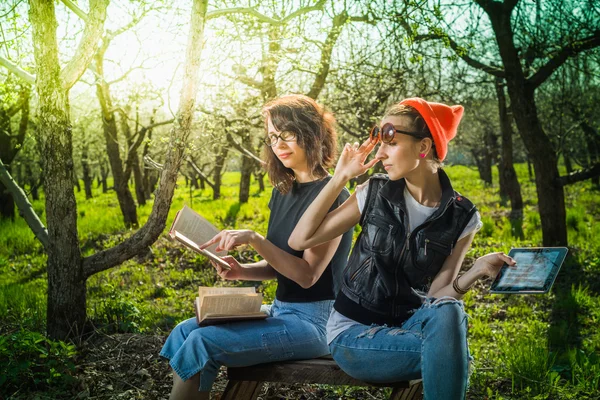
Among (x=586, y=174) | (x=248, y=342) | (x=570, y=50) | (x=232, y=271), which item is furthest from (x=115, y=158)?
(x=248, y=342)

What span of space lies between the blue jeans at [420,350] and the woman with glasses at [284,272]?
31 centimetres

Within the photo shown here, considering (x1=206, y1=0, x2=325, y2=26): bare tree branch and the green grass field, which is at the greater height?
(x1=206, y1=0, x2=325, y2=26): bare tree branch

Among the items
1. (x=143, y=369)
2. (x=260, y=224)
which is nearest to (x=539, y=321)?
(x=143, y=369)

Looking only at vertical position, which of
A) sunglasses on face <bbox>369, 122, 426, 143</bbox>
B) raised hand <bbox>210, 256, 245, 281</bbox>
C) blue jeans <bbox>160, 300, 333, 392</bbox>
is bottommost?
blue jeans <bbox>160, 300, 333, 392</bbox>

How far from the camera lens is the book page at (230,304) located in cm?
270

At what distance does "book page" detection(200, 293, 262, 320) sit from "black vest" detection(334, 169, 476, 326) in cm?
44

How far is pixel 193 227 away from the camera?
9.24 feet

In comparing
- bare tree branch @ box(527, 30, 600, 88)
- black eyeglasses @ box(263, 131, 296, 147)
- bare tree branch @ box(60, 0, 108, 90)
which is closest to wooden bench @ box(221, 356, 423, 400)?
black eyeglasses @ box(263, 131, 296, 147)

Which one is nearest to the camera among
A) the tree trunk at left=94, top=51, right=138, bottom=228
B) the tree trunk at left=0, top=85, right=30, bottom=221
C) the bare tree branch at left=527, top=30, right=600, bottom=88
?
the bare tree branch at left=527, top=30, right=600, bottom=88

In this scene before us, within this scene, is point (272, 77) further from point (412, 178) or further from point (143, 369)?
point (412, 178)

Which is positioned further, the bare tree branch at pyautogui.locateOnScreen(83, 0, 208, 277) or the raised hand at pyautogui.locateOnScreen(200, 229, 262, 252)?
the bare tree branch at pyautogui.locateOnScreen(83, 0, 208, 277)

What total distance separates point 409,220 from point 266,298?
15.1ft

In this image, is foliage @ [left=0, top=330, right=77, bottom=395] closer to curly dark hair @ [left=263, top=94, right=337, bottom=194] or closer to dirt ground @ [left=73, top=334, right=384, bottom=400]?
dirt ground @ [left=73, top=334, right=384, bottom=400]

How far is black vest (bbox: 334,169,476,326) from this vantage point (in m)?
2.55
